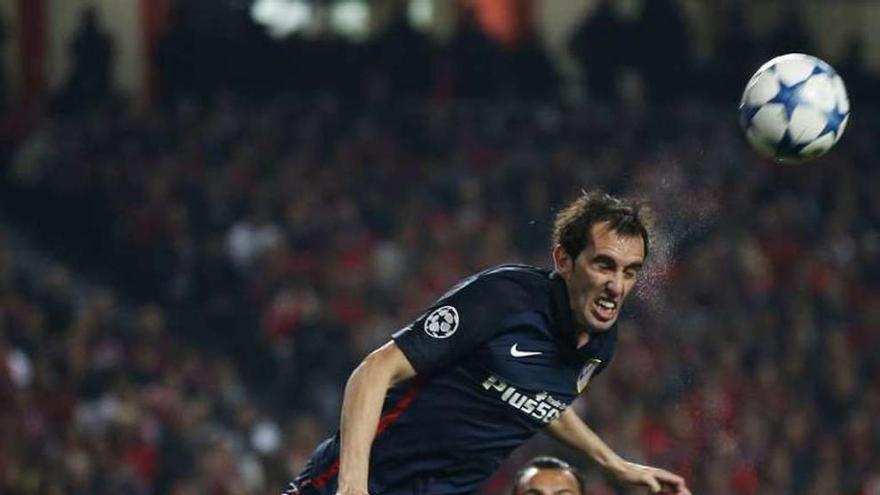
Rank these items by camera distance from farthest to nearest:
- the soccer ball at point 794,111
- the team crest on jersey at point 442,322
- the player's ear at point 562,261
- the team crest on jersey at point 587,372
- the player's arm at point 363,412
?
the soccer ball at point 794,111, the team crest on jersey at point 587,372, the player's ear at point 562,261, the team crest on jersey at point 442,322, the player's arm at point 363,412

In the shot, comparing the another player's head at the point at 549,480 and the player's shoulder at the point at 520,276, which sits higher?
the player's shoulder at the point at 520,276

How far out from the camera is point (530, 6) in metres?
19.5

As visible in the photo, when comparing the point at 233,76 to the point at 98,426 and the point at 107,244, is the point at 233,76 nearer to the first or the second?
the point at 107,244

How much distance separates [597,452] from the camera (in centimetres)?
567

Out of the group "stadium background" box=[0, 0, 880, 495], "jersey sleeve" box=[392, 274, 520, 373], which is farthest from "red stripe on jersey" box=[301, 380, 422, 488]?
"stadium background" box=[0, 0, 880, 495]

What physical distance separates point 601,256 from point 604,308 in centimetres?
16

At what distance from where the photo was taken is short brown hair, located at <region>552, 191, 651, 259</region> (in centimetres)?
506

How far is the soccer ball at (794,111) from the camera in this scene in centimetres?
607

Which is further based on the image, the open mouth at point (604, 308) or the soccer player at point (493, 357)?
the open mouth at point (604, 308)

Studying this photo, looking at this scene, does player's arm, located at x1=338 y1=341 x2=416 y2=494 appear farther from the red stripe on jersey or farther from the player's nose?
the player's nose

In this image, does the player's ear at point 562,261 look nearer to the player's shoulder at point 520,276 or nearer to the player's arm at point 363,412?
the player's shoulder at point 520,276

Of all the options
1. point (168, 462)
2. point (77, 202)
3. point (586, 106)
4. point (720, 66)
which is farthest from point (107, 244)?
point (720, 66)

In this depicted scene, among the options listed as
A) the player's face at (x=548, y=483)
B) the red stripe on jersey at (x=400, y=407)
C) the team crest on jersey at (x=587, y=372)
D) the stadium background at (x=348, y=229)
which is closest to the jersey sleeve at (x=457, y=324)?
the red stripe on jersey at (x=400, y=407)

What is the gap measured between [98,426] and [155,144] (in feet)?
12.9
